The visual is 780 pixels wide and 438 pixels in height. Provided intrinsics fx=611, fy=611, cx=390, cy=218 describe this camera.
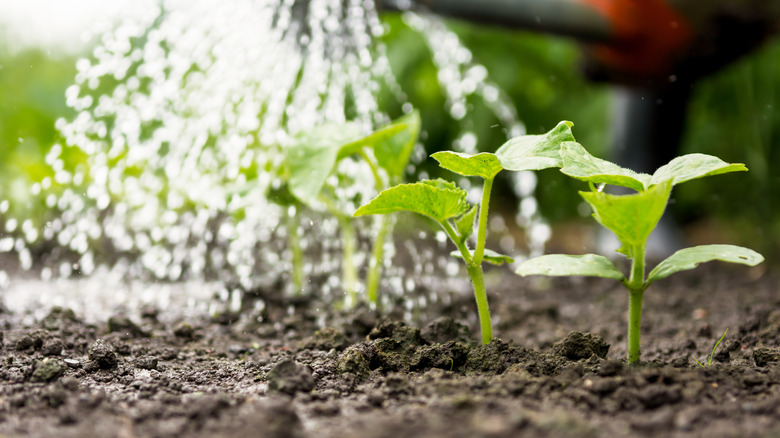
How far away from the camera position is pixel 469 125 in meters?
2.99

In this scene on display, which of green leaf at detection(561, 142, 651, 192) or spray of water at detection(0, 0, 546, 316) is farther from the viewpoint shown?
spray of water at detection(0, 0, 546, 316)

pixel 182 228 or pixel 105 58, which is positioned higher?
pixel 105 58

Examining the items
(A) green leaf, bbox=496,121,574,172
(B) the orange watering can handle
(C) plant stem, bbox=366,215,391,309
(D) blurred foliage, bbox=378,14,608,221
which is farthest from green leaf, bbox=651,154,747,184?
(D) blurred foliage, bbox=378,14,608,221

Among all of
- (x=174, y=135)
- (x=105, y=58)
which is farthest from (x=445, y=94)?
(x=105, y=58)

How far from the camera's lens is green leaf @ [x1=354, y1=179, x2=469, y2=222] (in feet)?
2.39

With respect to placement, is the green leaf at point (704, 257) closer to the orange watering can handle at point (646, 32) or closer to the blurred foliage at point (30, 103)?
the orange watering can handle at point (646, 32)

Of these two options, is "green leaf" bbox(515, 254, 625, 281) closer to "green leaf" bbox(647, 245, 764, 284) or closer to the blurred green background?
"green leaf" bbox(647, 245, 764, 284)

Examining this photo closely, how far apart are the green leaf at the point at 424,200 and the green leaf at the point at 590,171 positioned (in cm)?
13

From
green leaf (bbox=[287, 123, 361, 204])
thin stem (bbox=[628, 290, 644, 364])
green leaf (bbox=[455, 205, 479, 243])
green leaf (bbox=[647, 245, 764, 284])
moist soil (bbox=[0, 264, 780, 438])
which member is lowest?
moist soil (bbox=[0, 264, 780, 438])

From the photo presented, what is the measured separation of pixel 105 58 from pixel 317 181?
2.89 feet

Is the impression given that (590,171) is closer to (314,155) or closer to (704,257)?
(704,257)

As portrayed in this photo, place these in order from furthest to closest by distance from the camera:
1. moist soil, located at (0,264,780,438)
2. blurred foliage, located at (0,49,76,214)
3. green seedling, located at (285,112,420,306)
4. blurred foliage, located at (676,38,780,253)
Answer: blurred foliage, located at (0,49,76,214) → blurred foliage, located at (676,38,780,253) → green seedling, located at (285,112,420,306) → moist soil, located at (0,264,780,438)

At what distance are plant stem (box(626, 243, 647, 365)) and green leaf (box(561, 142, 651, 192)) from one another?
0.08 metres

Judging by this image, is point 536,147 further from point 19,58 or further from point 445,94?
point 19,58
